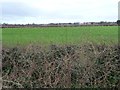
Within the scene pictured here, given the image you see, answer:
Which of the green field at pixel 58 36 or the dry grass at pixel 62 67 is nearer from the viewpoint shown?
the dry grass at pixel 62 67

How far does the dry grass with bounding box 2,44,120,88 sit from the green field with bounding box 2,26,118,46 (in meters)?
0.60

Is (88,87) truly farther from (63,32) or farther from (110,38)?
(63,32)

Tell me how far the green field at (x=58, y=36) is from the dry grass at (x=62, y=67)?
0.60 metres

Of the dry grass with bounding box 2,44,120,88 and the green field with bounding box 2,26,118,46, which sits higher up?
the green field with bounding box 2,26,118,46

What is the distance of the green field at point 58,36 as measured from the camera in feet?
40.4

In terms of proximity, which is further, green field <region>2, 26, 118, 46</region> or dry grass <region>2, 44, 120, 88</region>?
green field <region>2, 26, 118, 46</region>

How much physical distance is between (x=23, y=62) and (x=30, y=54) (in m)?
0.48

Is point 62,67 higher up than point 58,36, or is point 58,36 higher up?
point 58,36

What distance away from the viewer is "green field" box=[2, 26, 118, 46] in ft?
40.4

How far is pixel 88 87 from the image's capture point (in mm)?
10211

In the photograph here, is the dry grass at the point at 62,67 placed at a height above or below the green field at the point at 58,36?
below

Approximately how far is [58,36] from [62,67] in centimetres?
349

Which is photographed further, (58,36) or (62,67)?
(58,36)

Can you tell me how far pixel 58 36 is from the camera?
13758mm
